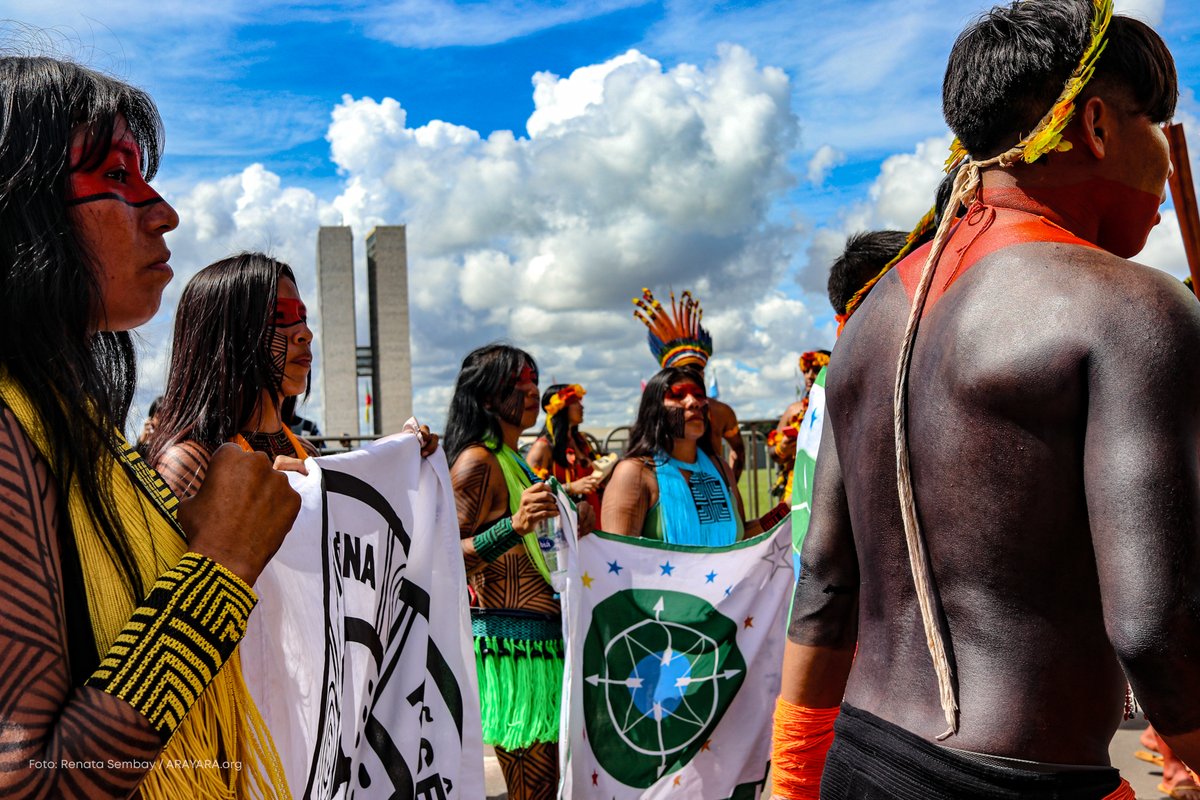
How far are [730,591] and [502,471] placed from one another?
1135 millimetres

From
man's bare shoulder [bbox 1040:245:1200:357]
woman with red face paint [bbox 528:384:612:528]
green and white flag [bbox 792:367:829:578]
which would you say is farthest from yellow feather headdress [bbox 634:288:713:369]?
man's bare shoulder [bbox 1040:245:1200:357]

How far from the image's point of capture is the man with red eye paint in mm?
1354

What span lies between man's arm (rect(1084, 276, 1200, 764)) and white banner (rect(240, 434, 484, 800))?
146cm

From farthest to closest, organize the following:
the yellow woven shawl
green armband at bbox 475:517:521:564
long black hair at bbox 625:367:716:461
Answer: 1. long black hair at bbox 625:367:716:461
2. green armband at bbox 475:517:521:564
3. the yellow woven shawl

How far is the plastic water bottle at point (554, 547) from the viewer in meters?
4.10

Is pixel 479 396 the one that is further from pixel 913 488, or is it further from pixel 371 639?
pixel 913 488

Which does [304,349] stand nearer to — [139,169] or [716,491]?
[139,169]

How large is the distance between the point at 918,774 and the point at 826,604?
0.39 metres

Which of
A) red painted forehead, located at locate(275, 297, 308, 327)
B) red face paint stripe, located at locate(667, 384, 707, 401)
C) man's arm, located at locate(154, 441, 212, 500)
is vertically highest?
red painted forehead, located at locate(275, 297, 308, 327)

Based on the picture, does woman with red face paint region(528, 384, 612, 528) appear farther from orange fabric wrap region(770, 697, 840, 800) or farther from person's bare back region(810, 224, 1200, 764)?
person's bare back region(810, 224, 1200, 764)

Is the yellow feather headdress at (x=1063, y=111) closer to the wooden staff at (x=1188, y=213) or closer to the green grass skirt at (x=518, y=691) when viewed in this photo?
the wooden staff at (x=1188, y=213)

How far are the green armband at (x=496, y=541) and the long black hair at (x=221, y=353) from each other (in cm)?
146

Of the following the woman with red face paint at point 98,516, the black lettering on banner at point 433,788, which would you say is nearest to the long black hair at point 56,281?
the woman with red face paint at point 98,516

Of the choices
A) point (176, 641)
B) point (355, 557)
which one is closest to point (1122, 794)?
point (176, 641)
